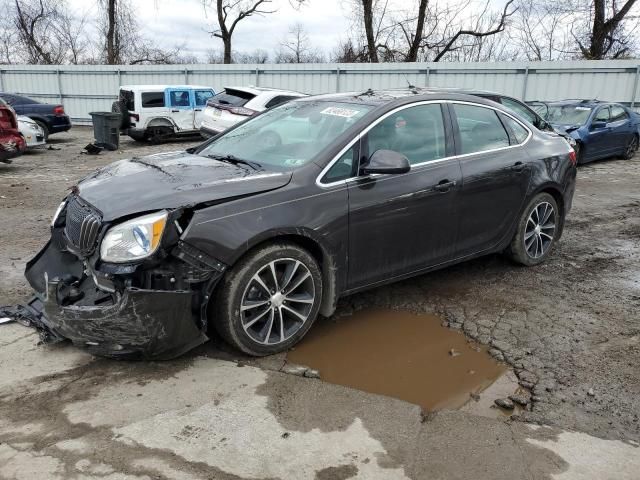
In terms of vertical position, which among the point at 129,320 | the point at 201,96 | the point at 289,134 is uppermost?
the point at 289,134

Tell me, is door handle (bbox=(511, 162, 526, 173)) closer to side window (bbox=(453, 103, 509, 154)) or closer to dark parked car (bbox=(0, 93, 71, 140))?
side window (bbox=(453, 103, 509, 154))

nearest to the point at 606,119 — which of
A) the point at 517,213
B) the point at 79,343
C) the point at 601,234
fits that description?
the point at 601,234

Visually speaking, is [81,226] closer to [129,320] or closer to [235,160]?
[129,320]

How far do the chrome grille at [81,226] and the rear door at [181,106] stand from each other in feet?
44.7

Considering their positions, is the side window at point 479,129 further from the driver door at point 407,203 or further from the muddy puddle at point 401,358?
the muddy puddle at point 401,358

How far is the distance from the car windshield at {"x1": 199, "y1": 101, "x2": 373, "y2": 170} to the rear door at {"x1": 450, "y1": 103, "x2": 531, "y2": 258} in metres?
0.97

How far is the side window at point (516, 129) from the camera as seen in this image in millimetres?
5020

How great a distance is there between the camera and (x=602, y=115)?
12781 mm

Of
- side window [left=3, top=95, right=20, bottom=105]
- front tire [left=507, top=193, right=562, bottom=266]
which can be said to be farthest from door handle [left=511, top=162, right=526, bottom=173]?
side window [left=3, top=95, right=20, bottom=105]

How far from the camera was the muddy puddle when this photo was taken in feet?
11.0

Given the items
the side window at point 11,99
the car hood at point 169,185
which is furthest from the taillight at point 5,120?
the car hood at point 169,185

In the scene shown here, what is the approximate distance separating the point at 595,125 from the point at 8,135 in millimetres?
12228

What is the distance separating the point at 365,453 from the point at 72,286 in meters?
2.07

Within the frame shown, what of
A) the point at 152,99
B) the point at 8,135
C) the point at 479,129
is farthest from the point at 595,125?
the point at 8,135
